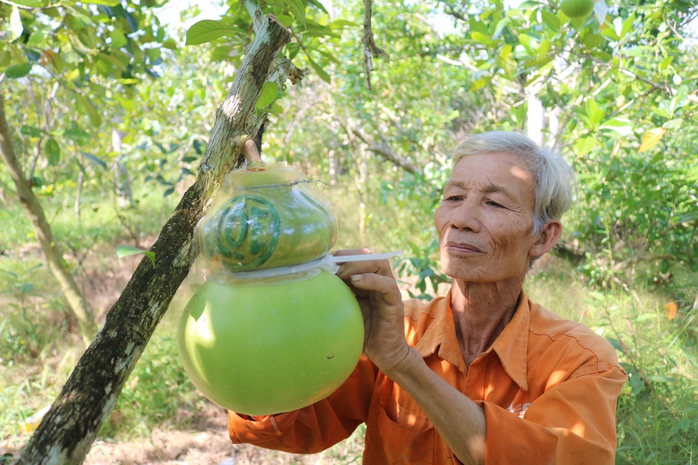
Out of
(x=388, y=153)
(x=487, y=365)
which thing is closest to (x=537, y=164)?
(x=487, y=365)

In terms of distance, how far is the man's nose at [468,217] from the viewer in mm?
1610

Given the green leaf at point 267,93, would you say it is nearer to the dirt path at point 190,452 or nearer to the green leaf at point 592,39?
the green leaf at point 592,39

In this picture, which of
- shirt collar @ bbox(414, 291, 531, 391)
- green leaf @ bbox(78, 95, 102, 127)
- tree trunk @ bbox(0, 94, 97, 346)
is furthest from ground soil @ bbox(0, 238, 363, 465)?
shirt collar @ bbox(414, 291, 531, 391)

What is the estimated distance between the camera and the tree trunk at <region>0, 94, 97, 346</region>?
2865 millimetres

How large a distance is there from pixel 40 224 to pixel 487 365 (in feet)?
8.71

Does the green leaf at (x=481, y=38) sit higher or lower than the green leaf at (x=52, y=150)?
higher

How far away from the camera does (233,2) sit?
1521mm

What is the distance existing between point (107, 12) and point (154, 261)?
182 cm

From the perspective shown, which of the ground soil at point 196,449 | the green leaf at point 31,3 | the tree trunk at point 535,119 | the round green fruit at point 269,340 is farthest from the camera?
the tree trunk at point 535,119

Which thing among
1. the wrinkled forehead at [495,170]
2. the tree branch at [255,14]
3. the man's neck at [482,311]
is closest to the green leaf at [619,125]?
the wrinkled forehead at [495,170]

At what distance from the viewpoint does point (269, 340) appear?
0.87m

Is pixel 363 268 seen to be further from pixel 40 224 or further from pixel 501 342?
pixel 40 224

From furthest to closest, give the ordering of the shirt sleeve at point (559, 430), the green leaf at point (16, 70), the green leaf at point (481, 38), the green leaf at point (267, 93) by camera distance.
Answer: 1. the green leaf at point (481, 38)
2. the green leaf at point (16, 70)
3. the shirt sleeve at point (559, 430)
4. the green leaf at point (267, 93)

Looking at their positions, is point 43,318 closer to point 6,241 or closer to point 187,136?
point 187,136
